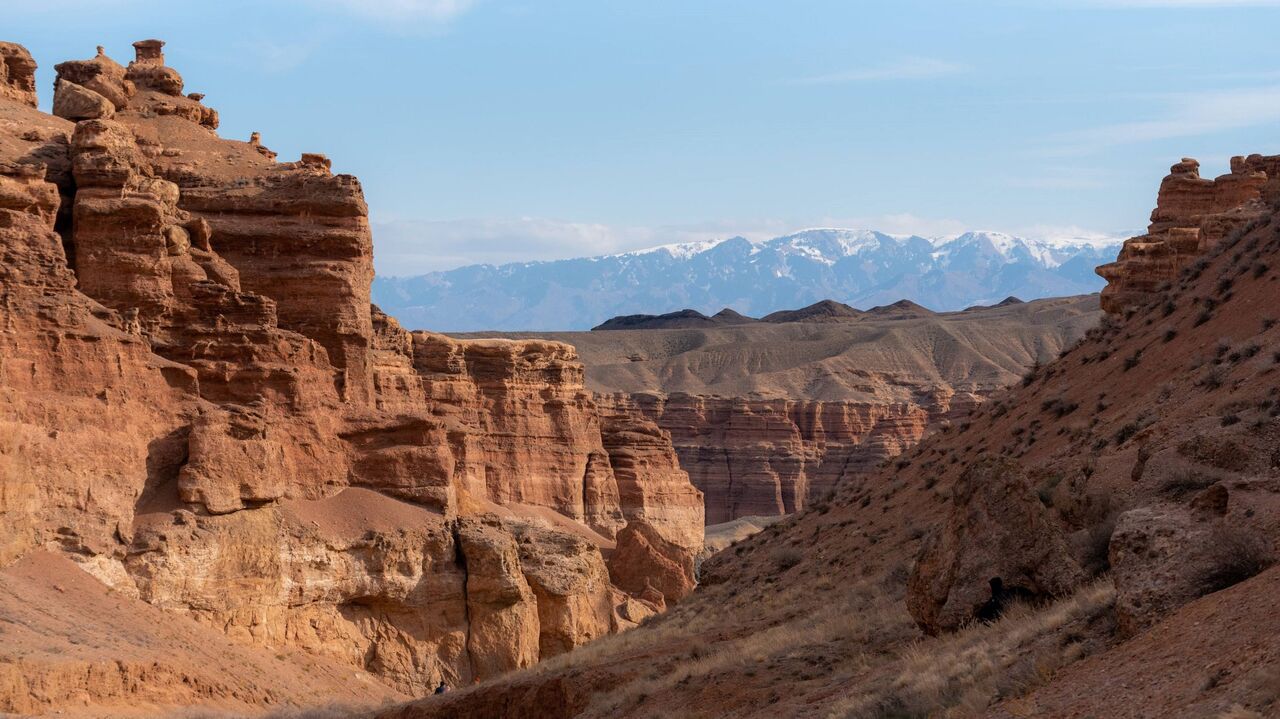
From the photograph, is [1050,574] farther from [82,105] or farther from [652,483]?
[652,483]

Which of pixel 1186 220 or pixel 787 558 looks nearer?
pixel 787 558

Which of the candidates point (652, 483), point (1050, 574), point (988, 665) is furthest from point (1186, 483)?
point (652, 483)

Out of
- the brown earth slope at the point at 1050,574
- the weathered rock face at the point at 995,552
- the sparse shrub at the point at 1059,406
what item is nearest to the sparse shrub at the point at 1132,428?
the brown earth slope at the point at 1050,574

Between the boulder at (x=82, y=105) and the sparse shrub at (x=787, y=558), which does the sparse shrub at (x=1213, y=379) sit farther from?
the boulder at (x=82, y=105)

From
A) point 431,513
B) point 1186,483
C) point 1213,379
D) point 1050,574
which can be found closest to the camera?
point 1050,574

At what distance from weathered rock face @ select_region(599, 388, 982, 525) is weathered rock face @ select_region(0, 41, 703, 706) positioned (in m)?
70.3

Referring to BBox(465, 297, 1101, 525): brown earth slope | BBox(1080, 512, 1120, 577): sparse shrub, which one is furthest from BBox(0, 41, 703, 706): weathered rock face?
BBox(465, 297, 1101, 525): brown earth slope

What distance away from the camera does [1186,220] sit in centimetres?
4162

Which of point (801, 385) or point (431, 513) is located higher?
point (801, 385)

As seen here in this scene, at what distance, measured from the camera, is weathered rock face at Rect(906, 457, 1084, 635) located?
16.3m

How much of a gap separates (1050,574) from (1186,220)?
2790cm

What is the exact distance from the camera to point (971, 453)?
31.6 m

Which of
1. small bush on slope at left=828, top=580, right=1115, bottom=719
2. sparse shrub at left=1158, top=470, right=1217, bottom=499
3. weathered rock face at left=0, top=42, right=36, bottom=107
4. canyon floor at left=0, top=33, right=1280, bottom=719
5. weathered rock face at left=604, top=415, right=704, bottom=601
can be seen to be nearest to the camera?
small bush on slope at left=828, top=580, right=1115, bottom=719

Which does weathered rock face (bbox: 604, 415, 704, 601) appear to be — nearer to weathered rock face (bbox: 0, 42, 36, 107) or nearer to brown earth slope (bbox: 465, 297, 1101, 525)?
brown earth slope (bbox: 465, 297, 1101, 525)
